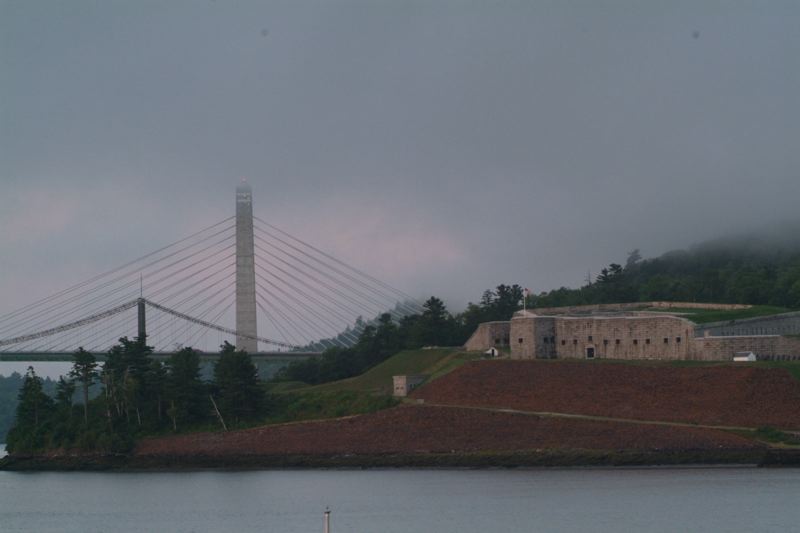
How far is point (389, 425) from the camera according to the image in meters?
68.8

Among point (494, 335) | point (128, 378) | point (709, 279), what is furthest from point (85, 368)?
point (709, 279)

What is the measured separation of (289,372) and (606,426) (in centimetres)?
3501

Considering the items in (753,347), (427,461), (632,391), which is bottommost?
(427,461)

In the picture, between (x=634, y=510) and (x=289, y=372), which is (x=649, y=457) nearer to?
(x=634, y=510)

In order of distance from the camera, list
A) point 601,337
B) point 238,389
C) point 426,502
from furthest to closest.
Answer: point 238,389
point 601,337
point 426,502

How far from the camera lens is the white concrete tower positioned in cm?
8938

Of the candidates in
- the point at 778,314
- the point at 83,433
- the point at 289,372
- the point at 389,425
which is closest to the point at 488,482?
the point at 389,425

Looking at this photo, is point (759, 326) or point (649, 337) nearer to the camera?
point (649, 337)

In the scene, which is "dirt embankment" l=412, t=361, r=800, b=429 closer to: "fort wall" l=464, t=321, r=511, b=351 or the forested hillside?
"fort wall" l=464, t=321, r=511, b=351

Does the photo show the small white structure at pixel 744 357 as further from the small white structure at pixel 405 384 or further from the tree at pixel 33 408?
the tree at pixel 33 408

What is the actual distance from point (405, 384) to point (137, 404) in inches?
637

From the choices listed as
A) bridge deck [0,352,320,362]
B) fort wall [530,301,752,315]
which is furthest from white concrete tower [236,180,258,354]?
fort wall [530,301,752,315]

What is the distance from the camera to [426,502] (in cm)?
4856

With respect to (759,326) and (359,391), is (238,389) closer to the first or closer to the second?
(359,391)
